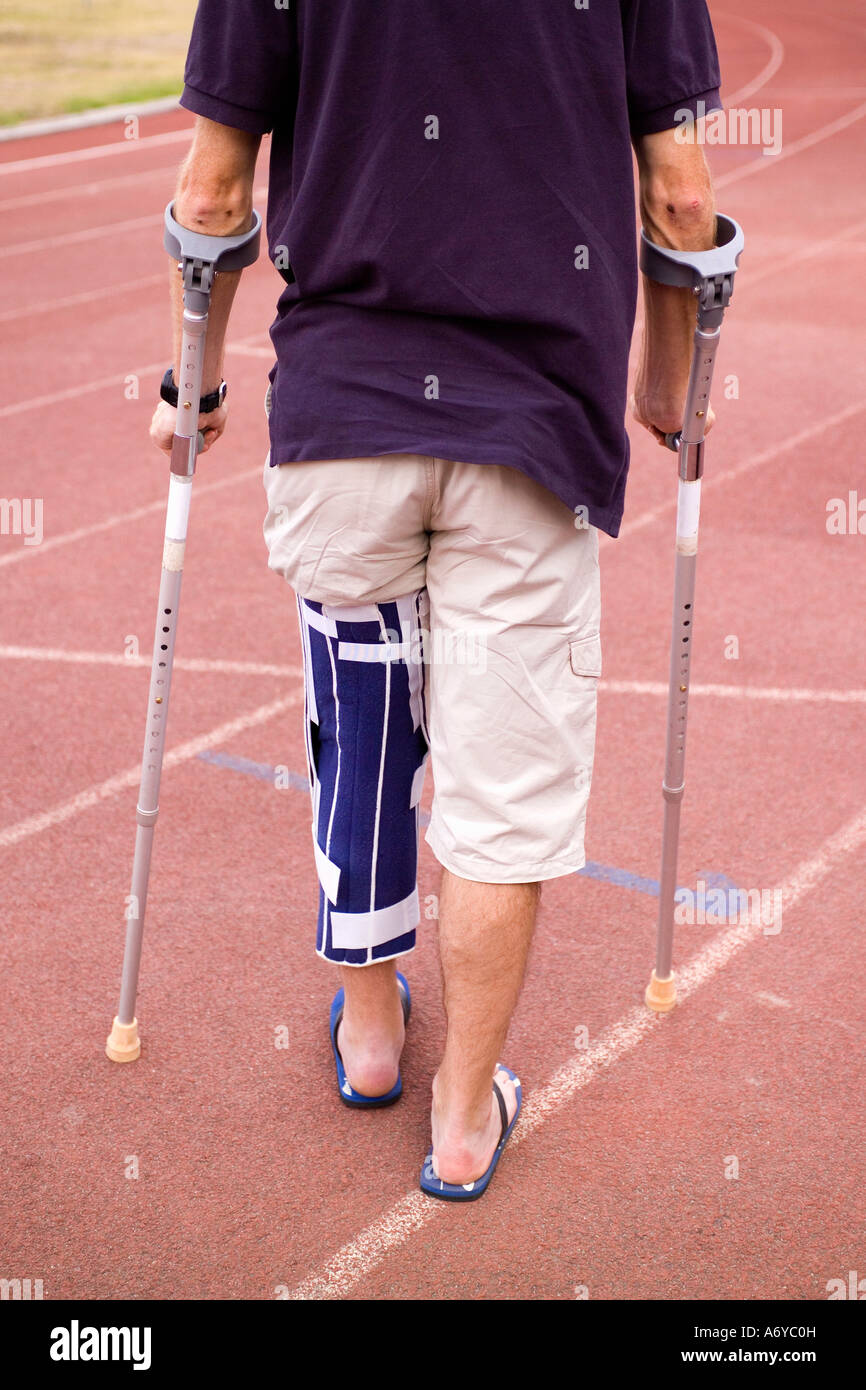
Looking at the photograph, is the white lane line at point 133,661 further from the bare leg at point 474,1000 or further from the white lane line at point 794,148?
the white lane line at point 794,148

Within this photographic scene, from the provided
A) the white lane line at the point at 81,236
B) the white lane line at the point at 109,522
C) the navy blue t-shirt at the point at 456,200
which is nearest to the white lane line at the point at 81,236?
the white lane line at the point at 81,236

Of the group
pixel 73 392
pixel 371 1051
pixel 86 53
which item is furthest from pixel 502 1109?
pixel 86 53

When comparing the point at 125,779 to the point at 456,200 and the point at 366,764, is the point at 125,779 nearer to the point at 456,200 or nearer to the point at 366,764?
the point at 366,764

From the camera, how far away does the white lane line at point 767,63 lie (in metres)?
23.5

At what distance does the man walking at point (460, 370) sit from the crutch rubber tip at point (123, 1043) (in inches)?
30.7

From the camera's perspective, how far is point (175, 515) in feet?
9.91

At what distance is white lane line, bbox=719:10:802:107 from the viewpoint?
23516 mm

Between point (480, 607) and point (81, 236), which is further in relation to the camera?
point (81, 236)

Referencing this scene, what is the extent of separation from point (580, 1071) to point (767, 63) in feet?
87.4

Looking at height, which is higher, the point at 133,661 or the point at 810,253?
the point at 133,661

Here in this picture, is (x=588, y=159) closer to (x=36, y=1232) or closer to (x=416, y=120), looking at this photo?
(x=416, y=120)

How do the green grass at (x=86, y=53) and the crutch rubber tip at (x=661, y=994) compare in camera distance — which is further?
the green grass at (x=86, y=53)

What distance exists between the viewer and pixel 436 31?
236 cm
